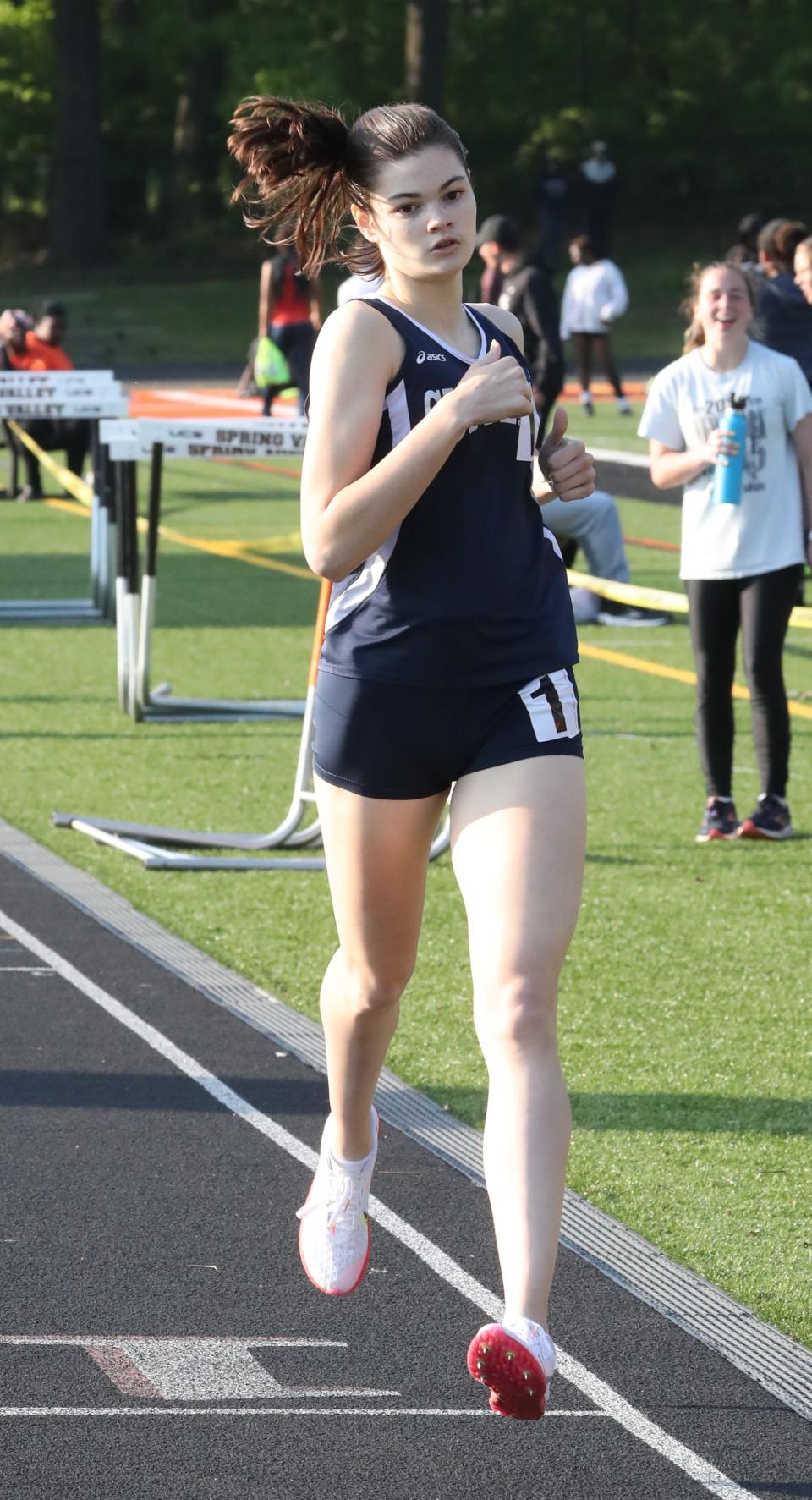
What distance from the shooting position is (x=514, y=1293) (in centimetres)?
320

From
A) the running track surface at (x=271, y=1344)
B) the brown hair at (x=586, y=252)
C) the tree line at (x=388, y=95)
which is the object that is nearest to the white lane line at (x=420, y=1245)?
the running track surface at (x=271, y=1344)

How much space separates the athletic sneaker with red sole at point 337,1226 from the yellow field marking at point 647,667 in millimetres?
7345

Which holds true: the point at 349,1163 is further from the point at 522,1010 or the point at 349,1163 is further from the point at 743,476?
the point at 743,476

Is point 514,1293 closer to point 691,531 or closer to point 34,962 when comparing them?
point 34,962

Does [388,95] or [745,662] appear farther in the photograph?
[388,95]

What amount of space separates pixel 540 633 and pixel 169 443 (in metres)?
6.16

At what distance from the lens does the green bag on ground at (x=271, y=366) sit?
21.5 meters

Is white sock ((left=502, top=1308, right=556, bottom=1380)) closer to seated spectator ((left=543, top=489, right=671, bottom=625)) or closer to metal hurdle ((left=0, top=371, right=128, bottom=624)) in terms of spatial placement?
metal hurdle ((left=0, top=371, right=128, bottom=624))

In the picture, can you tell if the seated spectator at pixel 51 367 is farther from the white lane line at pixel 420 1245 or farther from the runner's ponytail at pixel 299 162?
the runner's ponytail at pixel 299 162

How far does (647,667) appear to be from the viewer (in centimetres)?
1193

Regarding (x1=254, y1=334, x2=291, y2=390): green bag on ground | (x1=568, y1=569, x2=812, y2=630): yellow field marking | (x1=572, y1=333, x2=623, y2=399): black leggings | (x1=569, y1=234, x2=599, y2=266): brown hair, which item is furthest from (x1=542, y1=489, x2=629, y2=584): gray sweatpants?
(x1=569, y1=234, x2=599, y2=266): brown hair

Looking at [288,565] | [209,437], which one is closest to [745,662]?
[209,437]

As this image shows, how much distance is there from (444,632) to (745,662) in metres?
4.68

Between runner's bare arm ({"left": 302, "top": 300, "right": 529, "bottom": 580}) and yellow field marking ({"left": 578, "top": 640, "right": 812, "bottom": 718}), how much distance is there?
7718 millimetres
